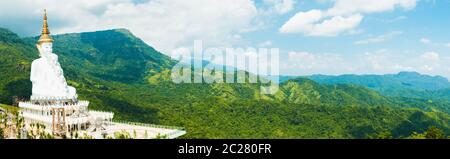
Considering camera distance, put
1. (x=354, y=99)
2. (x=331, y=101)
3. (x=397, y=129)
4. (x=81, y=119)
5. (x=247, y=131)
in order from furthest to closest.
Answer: (x=354, y=99) → (x=331, y=101) → (x=397, y=129) → (x=247, y=131) → (x=81, y=119)

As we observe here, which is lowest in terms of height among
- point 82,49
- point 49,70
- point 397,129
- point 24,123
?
point 397,129

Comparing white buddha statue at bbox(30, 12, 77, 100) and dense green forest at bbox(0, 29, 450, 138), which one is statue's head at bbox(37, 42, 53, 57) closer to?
white buddha statue at bbox(30, 12, 77, 100)

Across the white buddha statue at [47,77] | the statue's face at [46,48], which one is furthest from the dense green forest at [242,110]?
the statue's face at [46,48]

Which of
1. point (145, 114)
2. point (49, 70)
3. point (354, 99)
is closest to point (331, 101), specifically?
point (354, 99)

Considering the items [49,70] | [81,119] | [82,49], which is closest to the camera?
[81,119]

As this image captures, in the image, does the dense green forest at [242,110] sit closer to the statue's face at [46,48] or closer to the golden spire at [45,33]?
the statue's face at [46,48]

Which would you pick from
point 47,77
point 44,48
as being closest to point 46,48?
point 44,48

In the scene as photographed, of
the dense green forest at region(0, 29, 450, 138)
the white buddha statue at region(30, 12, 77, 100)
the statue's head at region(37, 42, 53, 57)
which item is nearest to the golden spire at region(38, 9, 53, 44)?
the white buddha statue at region(30, 12, 77, 100)
